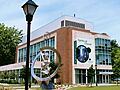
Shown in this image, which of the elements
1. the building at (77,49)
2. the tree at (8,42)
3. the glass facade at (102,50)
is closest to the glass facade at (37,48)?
the building at (77,49)

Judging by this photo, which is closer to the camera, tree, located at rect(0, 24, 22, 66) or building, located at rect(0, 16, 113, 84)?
building, located at rect(0, 16, 113, 84)

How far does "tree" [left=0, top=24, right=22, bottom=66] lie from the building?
19577 mm

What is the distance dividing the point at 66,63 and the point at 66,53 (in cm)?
245

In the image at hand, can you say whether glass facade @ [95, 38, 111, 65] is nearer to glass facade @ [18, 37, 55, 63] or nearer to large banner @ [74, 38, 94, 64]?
large banner @ [74, 38, 94, 64]

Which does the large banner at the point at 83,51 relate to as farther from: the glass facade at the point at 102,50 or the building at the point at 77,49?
the glass facade at the point at 102,50

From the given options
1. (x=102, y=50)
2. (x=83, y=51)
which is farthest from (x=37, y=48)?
(x=102, y=50)

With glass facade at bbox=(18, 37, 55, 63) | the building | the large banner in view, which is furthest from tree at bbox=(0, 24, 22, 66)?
the large banner

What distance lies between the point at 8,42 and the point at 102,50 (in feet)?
132

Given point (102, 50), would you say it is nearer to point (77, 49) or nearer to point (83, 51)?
point (83, 51)

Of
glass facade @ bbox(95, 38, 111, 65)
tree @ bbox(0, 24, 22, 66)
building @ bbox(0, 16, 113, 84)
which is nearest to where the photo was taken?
building @ bbox(0, 16, 113, 84)

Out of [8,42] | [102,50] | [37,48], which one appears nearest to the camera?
[102,50]

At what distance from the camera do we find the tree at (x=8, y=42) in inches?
4111

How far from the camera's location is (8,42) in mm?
106625

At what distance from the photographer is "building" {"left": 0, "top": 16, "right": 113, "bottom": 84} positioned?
73625 millimetres
